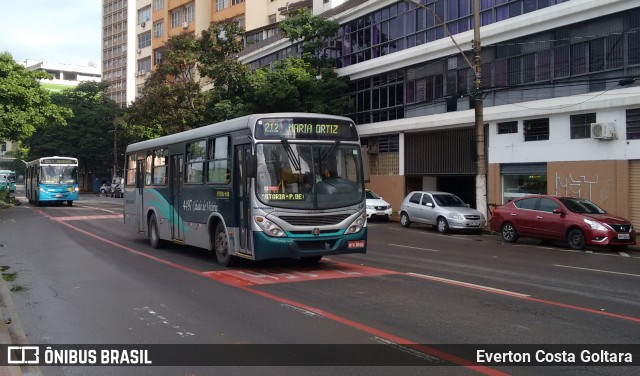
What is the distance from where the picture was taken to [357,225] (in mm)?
10969

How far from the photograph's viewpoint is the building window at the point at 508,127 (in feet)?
78.4

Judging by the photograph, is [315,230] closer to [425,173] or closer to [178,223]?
[178,223]

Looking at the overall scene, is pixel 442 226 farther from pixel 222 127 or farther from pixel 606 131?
pixel 222 127

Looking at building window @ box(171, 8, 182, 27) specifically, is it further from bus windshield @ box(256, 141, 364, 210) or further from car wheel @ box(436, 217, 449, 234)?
bus windshield @ box(256, 141, 364, 210)

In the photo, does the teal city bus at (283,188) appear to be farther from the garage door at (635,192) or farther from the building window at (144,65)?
the building window at (144,65)

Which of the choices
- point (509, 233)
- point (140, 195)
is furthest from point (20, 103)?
point (509, 233)

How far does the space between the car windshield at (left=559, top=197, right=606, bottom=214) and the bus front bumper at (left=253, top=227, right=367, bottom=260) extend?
28.7 ft

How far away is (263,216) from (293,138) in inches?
62.4

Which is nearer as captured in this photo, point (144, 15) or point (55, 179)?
point (55, 179)

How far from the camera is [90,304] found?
8.48 meters

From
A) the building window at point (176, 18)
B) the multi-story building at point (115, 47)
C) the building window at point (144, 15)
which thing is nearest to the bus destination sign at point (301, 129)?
the building window at point (176, 18)

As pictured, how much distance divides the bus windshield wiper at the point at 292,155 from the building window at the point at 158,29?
60462 mm

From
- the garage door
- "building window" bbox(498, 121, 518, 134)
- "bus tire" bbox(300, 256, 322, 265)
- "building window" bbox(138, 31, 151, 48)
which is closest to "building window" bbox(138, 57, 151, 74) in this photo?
"building window" bbox(138, 31, 151, 48)

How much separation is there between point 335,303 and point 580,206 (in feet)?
37.6
